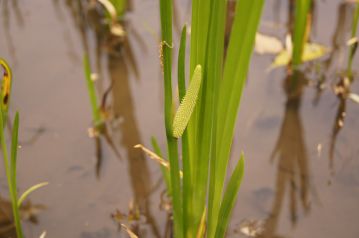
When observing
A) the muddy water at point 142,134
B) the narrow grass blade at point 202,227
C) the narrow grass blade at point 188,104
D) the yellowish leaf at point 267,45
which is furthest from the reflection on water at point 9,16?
the narrow grass blade at point 188,104

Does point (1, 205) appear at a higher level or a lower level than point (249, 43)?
lower

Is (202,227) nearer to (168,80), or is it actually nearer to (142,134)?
(168,80)

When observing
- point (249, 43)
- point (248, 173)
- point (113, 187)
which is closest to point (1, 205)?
point (113, 187)

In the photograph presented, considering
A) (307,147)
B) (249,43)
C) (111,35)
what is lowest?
(307,147)

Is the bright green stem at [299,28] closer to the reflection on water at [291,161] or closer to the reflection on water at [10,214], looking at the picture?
the reflection on water at [291,161]

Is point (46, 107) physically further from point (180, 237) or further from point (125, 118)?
point (180, 237)

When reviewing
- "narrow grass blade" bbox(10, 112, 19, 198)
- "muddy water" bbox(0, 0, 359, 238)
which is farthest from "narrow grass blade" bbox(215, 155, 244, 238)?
"narrow grass blade" bbox(10, 112, 19, 198)
